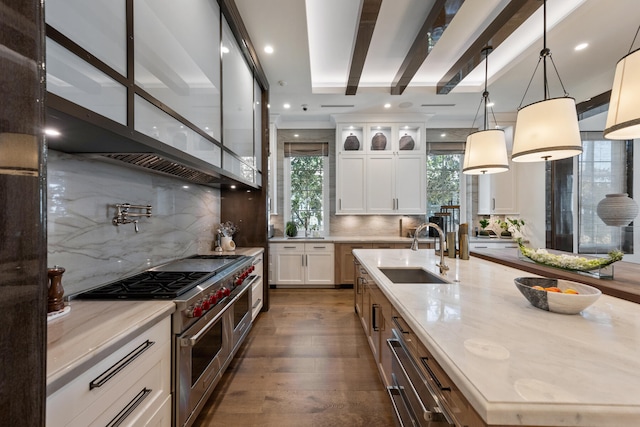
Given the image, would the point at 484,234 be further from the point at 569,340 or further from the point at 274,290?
the point at 569,340

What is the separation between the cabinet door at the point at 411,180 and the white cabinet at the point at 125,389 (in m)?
4.07

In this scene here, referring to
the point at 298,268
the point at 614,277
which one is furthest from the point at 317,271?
the point at 614,277

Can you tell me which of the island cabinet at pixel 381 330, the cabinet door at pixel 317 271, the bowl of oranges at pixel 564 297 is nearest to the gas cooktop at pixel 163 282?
the island cabinet at pixel 381 330

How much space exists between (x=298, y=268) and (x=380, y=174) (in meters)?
2.15

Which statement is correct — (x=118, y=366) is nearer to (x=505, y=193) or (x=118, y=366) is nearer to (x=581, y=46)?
(x=581, y=46)

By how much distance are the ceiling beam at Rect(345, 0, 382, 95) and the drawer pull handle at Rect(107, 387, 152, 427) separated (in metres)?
2.77

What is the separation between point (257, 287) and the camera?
311cm

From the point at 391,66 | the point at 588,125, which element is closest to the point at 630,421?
the point at 391,66

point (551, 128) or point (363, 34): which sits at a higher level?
point (363, 34)

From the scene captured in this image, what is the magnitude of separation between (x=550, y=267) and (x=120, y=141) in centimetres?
260

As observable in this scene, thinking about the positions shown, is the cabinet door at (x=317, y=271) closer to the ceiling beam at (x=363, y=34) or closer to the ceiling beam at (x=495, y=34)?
the ceiling beam at (x=363, y=34)

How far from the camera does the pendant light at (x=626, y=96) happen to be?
1.14 metres

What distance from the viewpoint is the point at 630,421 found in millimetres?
572

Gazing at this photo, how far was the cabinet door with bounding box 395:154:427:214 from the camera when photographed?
4617 millimetres
